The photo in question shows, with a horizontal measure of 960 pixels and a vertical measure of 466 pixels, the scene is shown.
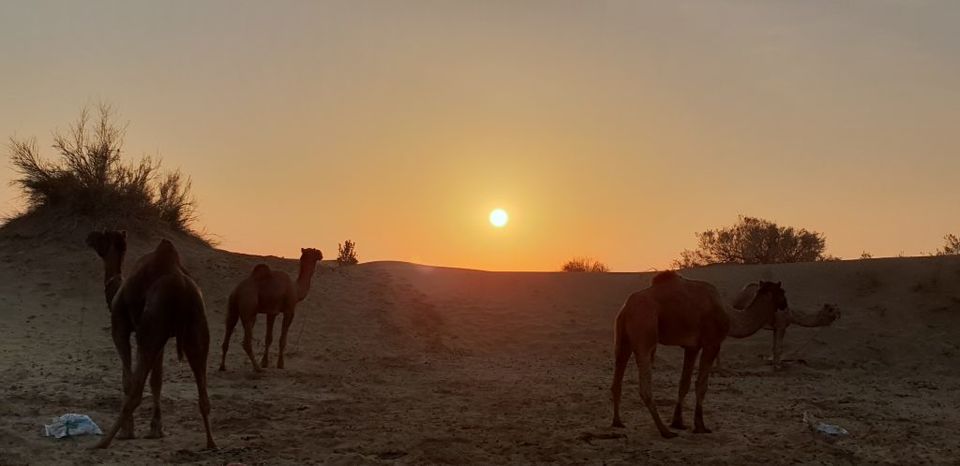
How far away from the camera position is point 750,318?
10.3 metres

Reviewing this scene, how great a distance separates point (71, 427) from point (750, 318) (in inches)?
335

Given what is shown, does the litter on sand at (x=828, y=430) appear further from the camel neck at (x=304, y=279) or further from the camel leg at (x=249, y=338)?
the camel neck at (x=304, y=279)

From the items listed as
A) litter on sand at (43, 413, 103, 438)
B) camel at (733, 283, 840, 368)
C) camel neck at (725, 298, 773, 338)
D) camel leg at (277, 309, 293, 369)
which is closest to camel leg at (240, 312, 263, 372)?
camel leg at (277, 309, 293, 369)

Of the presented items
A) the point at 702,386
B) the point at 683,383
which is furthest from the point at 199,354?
the point at 702,386

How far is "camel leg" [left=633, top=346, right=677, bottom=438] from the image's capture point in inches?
348

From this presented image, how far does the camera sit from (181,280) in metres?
8.01

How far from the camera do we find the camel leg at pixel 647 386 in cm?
883

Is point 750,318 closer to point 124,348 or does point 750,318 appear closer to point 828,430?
point 828,430

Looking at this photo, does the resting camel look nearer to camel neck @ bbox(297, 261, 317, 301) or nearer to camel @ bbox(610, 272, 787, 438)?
camel @ bbox(610, 272, 787, 438)

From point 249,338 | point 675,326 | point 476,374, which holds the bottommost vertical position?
point 476,374

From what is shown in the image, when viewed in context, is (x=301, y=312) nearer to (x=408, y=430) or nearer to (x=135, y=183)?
(x=135, y=183)

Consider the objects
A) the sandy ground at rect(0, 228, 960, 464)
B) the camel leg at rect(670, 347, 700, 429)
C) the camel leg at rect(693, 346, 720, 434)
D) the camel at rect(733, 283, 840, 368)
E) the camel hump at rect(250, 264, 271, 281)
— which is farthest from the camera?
the camel at rect(733, 283, 840, 368)

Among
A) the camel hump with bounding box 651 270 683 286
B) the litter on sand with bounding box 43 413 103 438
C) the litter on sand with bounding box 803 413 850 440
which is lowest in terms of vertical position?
the litter on sand with bounding box 43 413 103 438

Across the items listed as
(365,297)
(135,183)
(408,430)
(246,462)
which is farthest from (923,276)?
(135,183)
